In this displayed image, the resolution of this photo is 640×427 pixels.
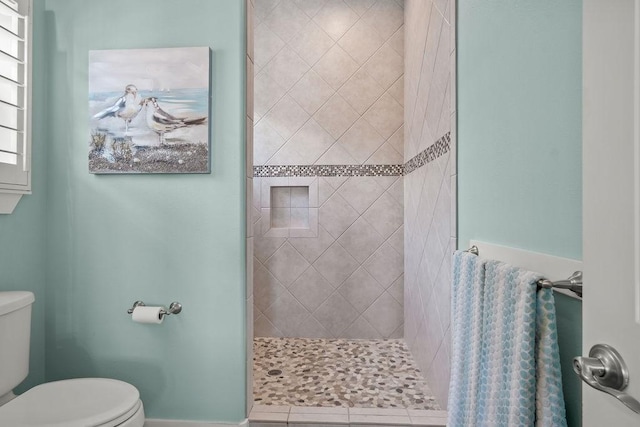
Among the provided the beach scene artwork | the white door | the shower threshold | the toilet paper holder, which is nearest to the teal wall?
the white door

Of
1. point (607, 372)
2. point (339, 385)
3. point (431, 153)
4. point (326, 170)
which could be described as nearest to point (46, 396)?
point (339, 385)

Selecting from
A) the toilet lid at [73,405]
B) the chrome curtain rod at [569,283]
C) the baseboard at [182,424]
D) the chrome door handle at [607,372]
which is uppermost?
the chrome curtain rod at [569,283]

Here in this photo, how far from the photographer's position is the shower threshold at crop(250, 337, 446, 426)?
1.78 m

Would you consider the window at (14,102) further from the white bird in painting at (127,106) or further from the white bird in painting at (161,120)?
the white bird in painting at (161,120)

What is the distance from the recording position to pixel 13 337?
1430 millimetres

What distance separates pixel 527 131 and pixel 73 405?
1.66 meters

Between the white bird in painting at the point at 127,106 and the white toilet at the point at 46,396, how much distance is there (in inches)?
32.8

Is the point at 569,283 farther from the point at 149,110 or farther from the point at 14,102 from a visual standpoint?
the point at 14,102

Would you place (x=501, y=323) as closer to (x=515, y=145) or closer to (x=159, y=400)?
(x=515, y=145)

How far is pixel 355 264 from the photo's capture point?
304 centimetres

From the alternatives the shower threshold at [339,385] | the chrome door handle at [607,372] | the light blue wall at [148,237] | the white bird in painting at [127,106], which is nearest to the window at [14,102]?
the light blue wall at [148,237]

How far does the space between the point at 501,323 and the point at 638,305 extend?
0.48 metres

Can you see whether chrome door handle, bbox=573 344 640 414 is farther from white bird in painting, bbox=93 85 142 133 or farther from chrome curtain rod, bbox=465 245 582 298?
white bird in painting, bbox=93 85 142 133

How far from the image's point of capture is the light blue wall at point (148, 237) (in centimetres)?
175
